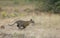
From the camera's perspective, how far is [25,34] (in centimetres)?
851

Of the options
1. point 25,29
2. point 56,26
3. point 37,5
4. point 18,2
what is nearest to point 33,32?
point 25,29

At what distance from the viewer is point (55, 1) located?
50.1 ft

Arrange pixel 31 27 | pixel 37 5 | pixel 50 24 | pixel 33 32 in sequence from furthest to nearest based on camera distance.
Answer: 1. pixel 37 5
2. pixel 50 24
3. pixel 31 27
4. pixel 33 32

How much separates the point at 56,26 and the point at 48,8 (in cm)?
495

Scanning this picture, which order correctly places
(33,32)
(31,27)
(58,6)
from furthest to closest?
1. (58,6)
2. (31,27)
3. (33,32)

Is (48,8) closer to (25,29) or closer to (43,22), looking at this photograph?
(43,22)

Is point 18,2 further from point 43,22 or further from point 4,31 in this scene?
point 4,31

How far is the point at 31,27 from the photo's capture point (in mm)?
9930

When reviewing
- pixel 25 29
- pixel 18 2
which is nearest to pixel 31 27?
pixel 25 29

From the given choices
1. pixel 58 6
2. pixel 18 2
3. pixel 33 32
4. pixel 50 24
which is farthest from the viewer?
pixel 18 2

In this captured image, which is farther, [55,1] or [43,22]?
[55,1]

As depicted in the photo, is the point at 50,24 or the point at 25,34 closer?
the point at 25,34

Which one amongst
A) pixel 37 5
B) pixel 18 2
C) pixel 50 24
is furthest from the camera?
pixel 18 2

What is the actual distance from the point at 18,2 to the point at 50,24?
8211 millimetres
